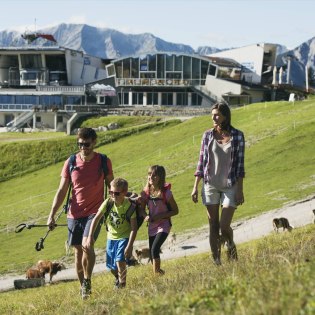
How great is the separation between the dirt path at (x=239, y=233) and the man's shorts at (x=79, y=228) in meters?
12.2

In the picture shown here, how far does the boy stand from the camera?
37.8 ft

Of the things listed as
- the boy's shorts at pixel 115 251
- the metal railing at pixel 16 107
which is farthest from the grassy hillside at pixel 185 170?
the metal railing at pixel 16 107

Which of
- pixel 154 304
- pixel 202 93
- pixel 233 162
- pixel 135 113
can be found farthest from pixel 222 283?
pixel 202 93

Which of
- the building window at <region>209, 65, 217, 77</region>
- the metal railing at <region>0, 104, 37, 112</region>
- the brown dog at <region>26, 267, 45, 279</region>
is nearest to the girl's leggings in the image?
the brown dog at <region>26, 267, 45, 279</region>

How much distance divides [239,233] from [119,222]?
1708 cm

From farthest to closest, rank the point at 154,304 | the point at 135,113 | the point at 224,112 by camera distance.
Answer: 1. the point at 135,113
2. the point at 224,112
3. the point at 154,304

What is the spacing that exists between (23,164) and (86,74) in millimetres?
68090

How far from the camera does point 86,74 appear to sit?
13412 cm

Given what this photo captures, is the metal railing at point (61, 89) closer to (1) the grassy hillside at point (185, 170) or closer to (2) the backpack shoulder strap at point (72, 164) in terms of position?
(1) the grassy hillside at point (185, 170)

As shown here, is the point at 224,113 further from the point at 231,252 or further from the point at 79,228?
the point at 79,228

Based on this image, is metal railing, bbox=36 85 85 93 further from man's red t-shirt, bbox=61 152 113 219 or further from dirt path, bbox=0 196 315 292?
man's red t-shirt, bbox=61 152 113 219

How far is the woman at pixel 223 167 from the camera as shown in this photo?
11.9 meters

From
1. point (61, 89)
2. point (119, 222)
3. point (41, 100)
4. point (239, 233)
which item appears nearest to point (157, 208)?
point (119, 222)

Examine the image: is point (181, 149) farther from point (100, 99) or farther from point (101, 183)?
point (100, 99)
